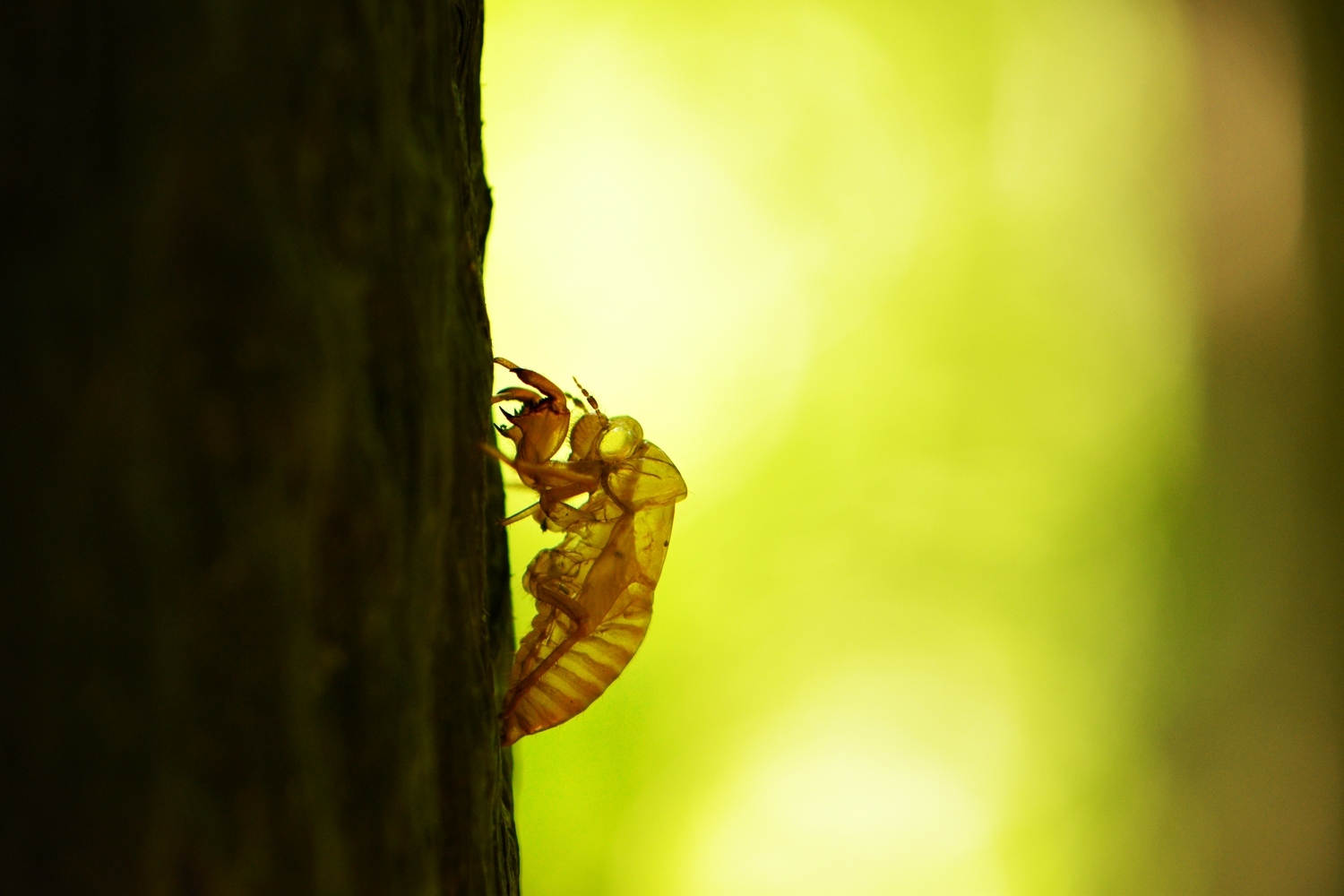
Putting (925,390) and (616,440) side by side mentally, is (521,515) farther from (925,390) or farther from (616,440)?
(925,390)

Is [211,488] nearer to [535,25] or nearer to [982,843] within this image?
[535,25]

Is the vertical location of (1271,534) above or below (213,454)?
below

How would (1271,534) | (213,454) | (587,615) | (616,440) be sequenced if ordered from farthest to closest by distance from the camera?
(1271,534), (616,440), (587,615), (213,454)

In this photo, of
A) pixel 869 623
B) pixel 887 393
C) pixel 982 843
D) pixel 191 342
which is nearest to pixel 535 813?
pixel 869 623

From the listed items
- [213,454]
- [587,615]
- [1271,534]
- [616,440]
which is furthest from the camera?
[1271,534]

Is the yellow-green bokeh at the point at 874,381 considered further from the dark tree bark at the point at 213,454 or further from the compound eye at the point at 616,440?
the dark tree bark at the point at 213,454

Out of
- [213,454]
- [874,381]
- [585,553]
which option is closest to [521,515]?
[585,553]

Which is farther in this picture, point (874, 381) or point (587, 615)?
point (874, 381)
